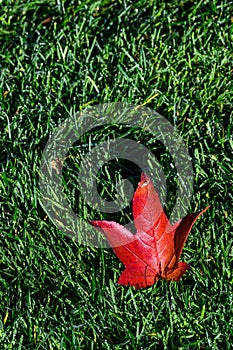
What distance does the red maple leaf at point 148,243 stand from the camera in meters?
2.23

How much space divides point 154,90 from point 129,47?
306 millimetres

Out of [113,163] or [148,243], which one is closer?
[148,243]

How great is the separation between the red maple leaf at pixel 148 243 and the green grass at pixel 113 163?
0.06 m

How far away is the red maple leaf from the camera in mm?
2229

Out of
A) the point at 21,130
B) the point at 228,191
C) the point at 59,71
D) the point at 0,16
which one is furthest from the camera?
the point at 0,16

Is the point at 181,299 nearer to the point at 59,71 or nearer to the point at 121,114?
the point at 121,114

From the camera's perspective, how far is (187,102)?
9.15ft

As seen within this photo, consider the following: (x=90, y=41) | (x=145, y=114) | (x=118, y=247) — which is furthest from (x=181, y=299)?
(x=90, y=41)

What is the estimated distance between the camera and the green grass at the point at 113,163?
7.29 feet

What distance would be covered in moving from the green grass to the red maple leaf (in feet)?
0.20

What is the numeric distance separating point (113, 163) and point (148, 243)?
516 mm

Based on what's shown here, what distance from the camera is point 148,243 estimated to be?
224 centimetres

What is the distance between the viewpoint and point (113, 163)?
8.71 feet

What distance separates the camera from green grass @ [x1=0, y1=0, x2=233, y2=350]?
222cm
